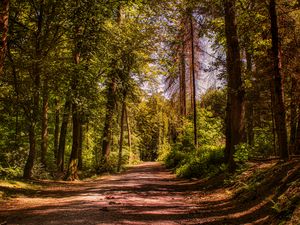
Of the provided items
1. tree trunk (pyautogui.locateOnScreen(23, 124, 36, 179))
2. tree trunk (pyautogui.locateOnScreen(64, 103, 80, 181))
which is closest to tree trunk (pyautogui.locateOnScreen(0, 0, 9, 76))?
tree trunk (pyautogui.locateOnScreen(23, 124, 36, 179))

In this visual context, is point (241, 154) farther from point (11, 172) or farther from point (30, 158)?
point (11, 172)

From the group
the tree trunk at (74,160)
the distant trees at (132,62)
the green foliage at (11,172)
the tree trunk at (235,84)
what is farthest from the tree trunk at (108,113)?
the tree trunk at (235,84)

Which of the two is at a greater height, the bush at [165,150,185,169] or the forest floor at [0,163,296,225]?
the bush at [165,150,185,169]

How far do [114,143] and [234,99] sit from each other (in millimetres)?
30328

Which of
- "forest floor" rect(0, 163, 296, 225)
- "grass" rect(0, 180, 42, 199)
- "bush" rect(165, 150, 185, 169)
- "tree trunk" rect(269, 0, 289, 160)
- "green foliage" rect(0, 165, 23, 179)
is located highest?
"tree trunk" rect(269, 0, 289, 160)

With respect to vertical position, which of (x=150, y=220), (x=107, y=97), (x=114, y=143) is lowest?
(x=150, y=220)

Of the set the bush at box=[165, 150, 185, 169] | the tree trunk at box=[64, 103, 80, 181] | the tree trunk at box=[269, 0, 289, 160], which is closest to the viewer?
the tree trunk at box=[269, 0, 289, 160]

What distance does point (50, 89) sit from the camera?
51.8ft

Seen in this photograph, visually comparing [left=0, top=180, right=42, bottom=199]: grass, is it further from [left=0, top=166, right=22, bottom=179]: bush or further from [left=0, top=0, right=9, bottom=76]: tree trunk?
[left=0, top=0, right=9, bottom=76]: tree trunk

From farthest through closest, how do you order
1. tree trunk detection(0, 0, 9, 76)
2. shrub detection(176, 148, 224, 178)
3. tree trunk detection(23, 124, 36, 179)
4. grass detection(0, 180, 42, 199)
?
shrub detection(176, 148, 224, 178), tree trunk detection(23, 124, 36, 179), grass detection(0, 180, 42, 199), tree trunk detection(0, 0, 9, 76)

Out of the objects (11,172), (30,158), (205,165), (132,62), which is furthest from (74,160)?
(132,62)

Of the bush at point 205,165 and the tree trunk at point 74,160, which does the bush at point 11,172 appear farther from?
the bush at point 205,165

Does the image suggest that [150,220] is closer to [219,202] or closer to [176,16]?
[219,202]

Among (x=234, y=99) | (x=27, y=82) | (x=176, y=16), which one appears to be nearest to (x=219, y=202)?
(x=234, y=99)
